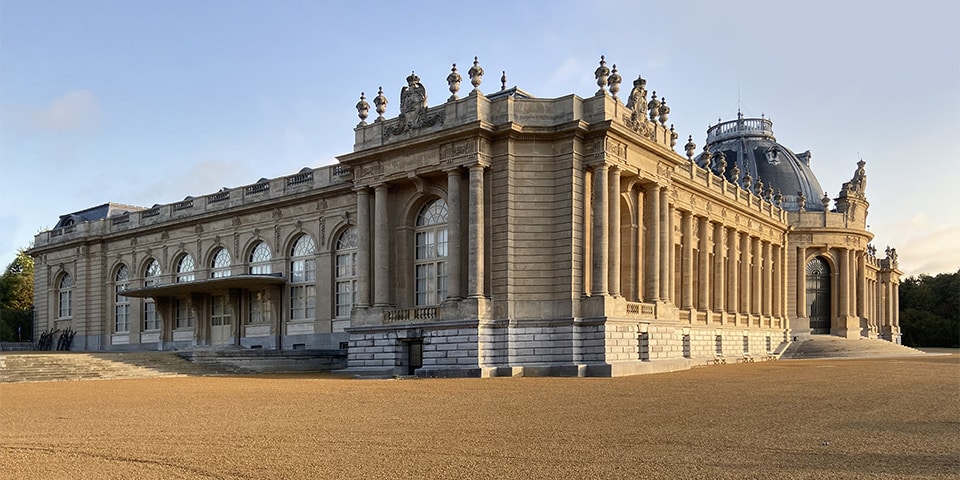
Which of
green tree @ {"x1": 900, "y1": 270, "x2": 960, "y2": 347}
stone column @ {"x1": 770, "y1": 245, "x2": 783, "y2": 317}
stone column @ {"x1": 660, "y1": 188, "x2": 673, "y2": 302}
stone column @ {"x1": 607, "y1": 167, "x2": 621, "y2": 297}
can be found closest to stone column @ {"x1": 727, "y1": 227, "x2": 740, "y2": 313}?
stone column @ {"x1": 770, "y1": 245, "x2": 783, "y2": 317}

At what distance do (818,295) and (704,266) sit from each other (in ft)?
62.5

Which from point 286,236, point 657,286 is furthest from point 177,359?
point 657,286

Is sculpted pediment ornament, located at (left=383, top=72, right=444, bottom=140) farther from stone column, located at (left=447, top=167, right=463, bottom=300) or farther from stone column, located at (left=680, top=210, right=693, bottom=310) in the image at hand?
stone column, located at (left=680, top=210, right=693, bottom=310)

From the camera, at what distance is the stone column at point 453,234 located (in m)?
33.1

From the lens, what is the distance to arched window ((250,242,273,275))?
47.1 m

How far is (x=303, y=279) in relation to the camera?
45.2 metres

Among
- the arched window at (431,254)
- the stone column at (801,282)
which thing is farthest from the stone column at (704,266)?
the arched window at (431,254)

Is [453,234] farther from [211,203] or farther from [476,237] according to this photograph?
[211,203]

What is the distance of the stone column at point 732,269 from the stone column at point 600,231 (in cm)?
2189

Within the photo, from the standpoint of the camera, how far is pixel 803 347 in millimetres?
55000

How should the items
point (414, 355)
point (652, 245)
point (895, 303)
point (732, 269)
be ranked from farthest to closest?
1. point (895, 303)
2. point (732, 269)
3. point (652, 245)
4. point (414, 355)

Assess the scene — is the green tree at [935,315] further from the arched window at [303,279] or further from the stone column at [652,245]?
the arched window at [303,279]

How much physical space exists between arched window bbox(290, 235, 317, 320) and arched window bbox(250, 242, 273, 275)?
1.90 metres

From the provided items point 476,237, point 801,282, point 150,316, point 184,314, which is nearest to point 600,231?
point 476,237
